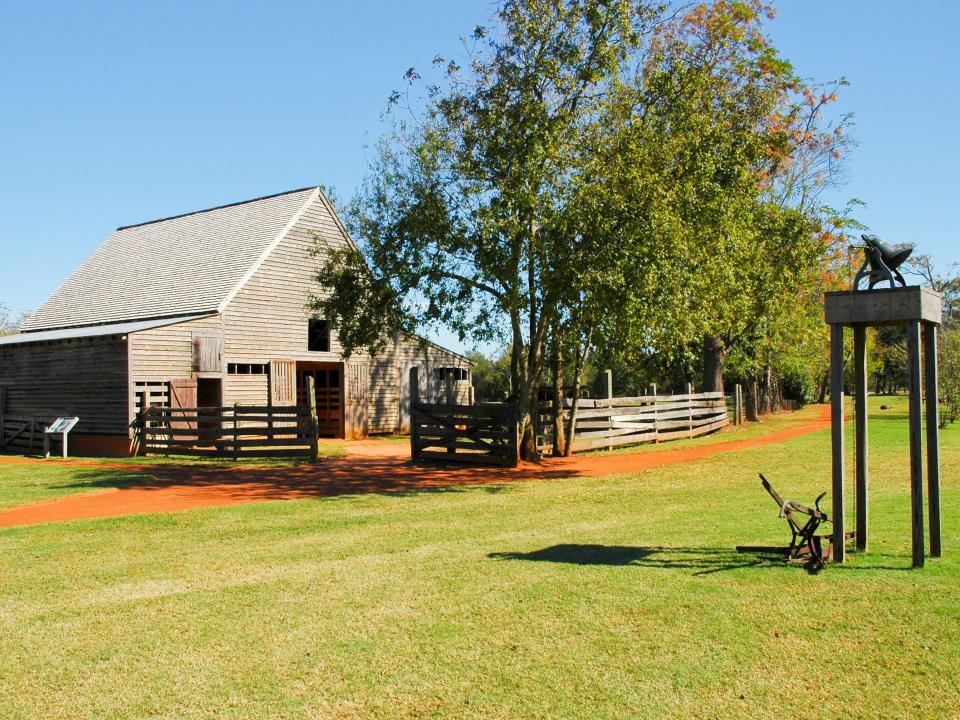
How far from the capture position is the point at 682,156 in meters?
16.9

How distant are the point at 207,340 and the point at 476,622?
2101cm

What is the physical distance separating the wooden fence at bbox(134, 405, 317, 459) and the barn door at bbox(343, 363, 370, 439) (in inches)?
255

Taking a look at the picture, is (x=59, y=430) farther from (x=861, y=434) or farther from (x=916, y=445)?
(x=916, y=445)

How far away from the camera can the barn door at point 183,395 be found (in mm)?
24359

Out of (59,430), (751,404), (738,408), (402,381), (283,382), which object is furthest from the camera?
(751,404)

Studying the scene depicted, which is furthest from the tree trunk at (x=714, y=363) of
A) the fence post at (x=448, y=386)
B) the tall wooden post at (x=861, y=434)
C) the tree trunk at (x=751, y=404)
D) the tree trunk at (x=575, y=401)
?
the tall wooden post at (x=861, y=434)

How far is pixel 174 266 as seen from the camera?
3080cm

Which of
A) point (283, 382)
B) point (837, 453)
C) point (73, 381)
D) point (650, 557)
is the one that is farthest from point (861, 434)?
point (73, 381)

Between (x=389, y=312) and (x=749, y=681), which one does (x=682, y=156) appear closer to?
(x=389, y=312)

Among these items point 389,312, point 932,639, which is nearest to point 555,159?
point 389,312

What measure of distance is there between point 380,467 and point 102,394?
9524mm

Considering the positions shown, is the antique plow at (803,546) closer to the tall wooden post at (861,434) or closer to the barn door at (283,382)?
the tall wooden post at (861,434)

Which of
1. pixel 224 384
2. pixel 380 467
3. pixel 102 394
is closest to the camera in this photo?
pixel 380 467

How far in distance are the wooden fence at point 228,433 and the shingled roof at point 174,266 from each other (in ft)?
14.3
